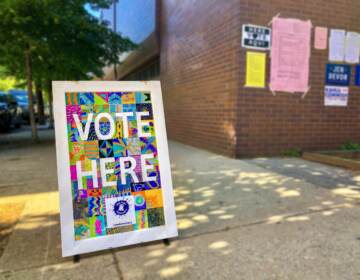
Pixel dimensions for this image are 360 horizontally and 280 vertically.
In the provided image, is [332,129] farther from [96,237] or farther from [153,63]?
[153,63]

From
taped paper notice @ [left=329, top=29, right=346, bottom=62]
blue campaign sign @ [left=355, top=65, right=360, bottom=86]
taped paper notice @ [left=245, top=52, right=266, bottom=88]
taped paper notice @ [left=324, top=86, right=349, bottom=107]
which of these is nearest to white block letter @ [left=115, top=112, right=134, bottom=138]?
taped paper notice @ [left=245, top=52, right=266, bottom=88]

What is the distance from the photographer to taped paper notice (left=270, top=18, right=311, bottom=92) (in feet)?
20.6

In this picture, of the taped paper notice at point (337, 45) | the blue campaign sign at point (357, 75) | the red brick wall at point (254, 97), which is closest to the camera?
the red brick wall at point (254, 97)

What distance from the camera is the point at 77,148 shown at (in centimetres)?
247

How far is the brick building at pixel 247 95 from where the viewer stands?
6219mm

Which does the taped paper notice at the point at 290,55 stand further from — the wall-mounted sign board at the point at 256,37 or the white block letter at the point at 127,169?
the white block letter at the point at 127,169

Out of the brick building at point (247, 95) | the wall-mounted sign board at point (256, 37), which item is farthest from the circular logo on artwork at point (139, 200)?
the wall-mounted sign board at point (256, 37)

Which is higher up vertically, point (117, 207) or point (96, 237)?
point (117, 207)

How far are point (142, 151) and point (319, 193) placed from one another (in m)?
2.70

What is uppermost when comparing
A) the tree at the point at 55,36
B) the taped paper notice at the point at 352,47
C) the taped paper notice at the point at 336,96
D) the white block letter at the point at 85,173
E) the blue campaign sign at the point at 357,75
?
the tree at the point at 55,36

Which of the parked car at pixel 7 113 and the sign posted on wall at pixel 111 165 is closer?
the sign posted on wall at pixel 111 165

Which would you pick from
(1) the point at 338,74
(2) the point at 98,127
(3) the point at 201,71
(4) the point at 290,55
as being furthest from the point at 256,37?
(2) the point at 98,127

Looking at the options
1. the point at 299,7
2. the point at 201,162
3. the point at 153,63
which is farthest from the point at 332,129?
the point at 153,63

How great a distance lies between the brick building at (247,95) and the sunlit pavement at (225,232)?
158 cm
